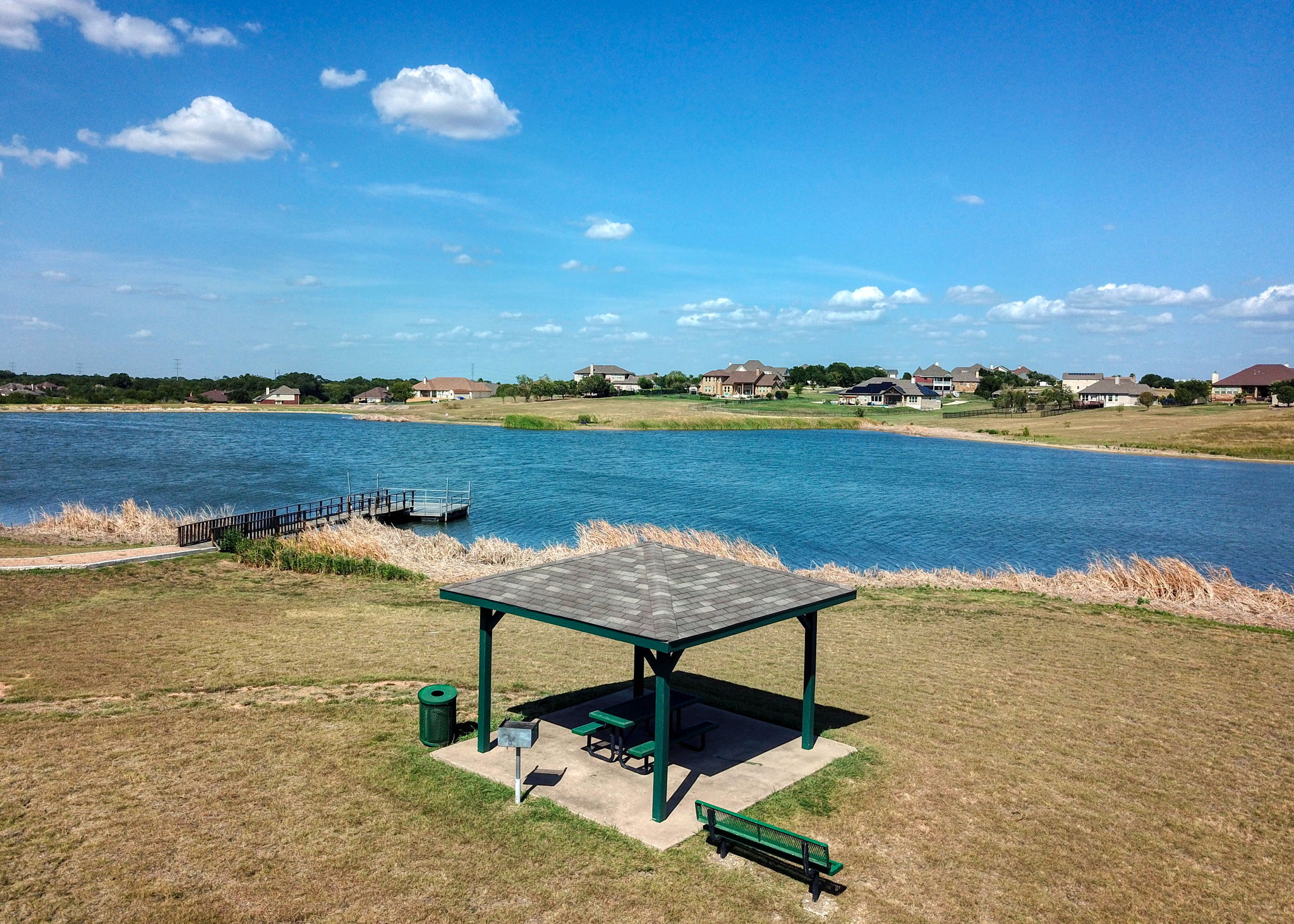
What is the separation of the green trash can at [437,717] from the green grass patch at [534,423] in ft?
317

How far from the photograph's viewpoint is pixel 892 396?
486 feet

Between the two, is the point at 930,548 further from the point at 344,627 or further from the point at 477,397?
the point at 477,397

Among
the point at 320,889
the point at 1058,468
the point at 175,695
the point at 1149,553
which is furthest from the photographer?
the point at 1058,468

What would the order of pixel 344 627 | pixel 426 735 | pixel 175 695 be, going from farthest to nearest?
pixel 344 627
pixel 175 695
pixel 426 735

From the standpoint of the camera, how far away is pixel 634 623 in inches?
366

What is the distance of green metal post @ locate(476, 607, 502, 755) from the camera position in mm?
10766

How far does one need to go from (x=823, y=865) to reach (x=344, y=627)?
12555 millimetres

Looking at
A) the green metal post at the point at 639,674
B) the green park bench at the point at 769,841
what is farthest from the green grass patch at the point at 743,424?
the green park bench at the point at 769,841

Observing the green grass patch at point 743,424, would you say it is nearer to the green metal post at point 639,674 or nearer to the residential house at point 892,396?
the residential house at point 892,396

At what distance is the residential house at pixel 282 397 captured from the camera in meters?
182

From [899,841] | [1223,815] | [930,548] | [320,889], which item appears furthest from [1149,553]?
[320,889]

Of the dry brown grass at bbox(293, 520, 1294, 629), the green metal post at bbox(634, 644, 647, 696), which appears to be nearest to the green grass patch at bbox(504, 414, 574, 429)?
the dry brown grass at bbox(293, 520, 1294, 629)

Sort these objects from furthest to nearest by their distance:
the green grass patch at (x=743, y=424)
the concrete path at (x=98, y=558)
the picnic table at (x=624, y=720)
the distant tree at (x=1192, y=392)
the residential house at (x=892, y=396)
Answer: the residential house at (x=892, y=396) < the distant tree at (x=1192, y=392) < the green grass patch at (x=743, y=424) < the concrete path at (x=98, y=558) < the picnic table at (x=624, y=720)

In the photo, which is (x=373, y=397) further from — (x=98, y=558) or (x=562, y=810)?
(x=562, y=810)
